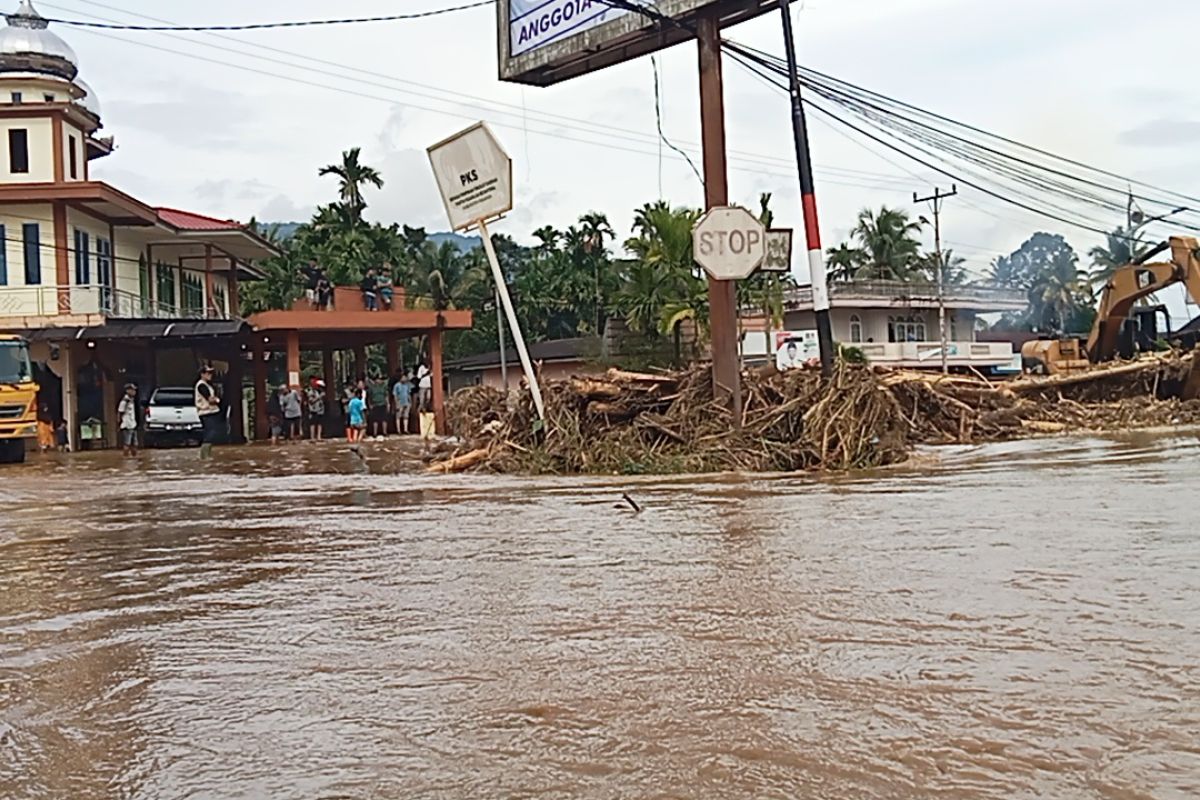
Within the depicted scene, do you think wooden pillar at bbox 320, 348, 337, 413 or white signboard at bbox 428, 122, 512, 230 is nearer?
white signboard at bbox 428, 122, 512, 230

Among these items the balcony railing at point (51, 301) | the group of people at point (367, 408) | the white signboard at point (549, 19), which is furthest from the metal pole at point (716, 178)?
the balcony railing at point (51, 301)

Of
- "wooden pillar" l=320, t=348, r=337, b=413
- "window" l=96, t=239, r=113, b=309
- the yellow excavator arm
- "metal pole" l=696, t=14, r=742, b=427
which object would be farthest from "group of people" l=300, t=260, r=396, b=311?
the yellow excavator arm

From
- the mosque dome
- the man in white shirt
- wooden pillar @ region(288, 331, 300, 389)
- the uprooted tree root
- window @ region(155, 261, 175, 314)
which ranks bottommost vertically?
the uprooted tree root

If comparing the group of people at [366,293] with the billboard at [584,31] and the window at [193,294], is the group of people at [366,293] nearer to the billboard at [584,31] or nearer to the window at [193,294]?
the window at [193,294]

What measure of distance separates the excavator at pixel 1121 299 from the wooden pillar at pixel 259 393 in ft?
66.3

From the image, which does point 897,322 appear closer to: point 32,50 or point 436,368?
point 436,368

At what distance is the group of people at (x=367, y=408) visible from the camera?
31.2m

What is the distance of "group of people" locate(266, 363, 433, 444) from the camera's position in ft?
102

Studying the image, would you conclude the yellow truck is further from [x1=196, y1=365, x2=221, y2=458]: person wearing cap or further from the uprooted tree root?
the uprooted tree root

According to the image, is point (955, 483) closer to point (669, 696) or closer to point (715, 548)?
point (715, 548)

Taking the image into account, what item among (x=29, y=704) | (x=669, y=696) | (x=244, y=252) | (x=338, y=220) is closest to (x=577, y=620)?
(x=669, y=696)

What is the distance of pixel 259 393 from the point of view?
3559cm

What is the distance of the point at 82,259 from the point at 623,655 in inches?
1232

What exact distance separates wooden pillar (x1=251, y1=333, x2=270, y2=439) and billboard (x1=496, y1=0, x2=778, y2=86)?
1415cm
